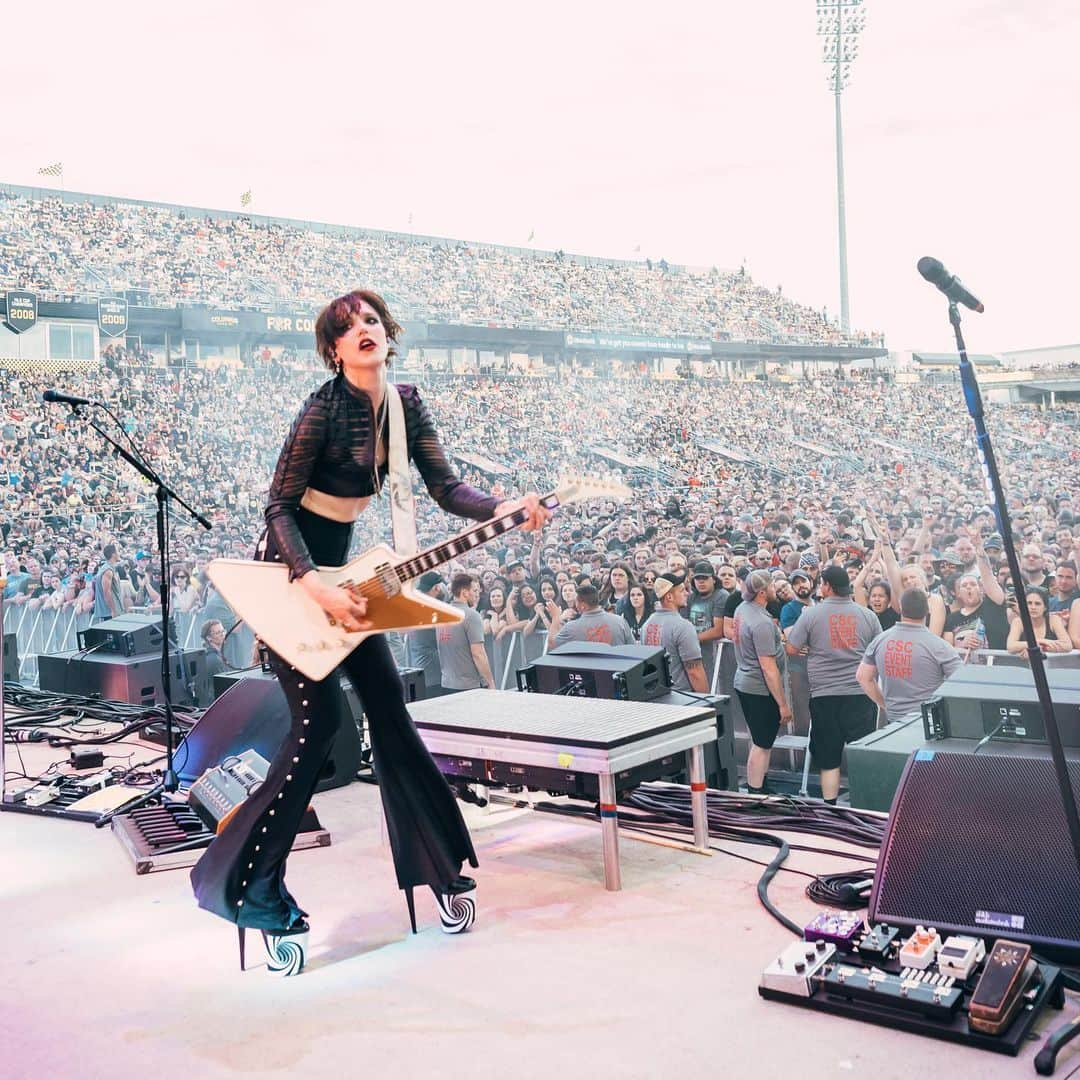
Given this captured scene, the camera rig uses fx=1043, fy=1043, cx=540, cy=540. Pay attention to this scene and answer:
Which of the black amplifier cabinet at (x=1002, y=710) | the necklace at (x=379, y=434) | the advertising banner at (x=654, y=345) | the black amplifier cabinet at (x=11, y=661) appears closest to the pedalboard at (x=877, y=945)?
the black amplifier cabinet at (x=1002, y=710)

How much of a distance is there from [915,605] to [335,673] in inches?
92.9

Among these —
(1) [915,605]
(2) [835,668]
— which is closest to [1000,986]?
(1) [915,605]

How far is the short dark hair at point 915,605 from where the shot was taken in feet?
12.0

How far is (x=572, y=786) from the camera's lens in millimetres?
2557

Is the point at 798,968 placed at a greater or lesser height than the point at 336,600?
lesser

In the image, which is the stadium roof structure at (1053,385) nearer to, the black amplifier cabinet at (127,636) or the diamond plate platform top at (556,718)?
the diamond plate platform top at (556,718)

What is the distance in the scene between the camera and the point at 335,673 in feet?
6.77

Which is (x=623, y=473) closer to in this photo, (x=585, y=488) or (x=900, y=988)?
(x=585, y=488)

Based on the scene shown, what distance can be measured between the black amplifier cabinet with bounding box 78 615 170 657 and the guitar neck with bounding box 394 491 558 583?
13.3 ft

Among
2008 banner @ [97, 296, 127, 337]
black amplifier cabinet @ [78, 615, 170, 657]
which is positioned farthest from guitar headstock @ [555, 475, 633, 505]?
2008 banner @ [97, 296, 127, 337]

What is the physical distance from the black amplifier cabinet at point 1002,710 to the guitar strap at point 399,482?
127cm

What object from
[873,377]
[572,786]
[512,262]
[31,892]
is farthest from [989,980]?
[512,262]

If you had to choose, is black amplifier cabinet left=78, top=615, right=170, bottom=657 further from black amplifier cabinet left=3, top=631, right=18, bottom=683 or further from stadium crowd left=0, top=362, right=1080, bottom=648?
black amplifier cabinet left=3, top=631, right=18, bottom=683

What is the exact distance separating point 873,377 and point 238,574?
3.52 m
